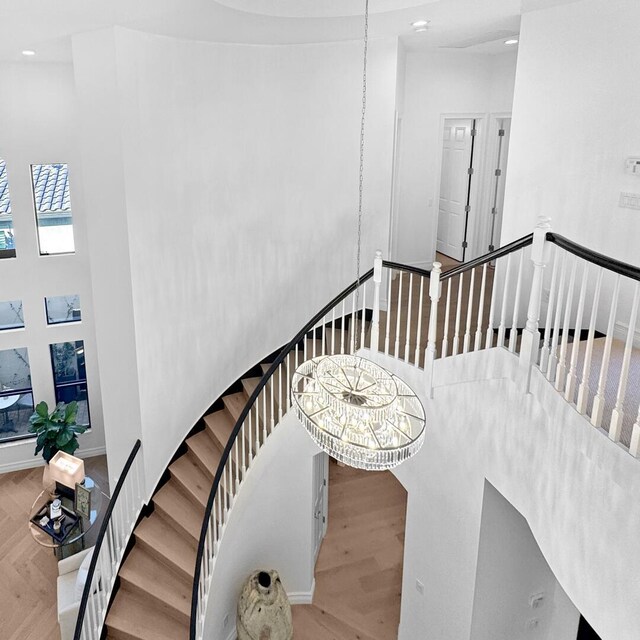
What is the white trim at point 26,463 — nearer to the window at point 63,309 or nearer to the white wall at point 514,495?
the window at point 63,309

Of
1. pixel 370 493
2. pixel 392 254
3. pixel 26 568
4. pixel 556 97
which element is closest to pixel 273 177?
pixel 392 254

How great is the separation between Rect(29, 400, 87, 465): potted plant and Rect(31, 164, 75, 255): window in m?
2.36

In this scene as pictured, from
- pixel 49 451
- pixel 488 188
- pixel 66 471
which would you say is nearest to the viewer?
pixel 66 471

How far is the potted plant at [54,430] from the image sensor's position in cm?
896

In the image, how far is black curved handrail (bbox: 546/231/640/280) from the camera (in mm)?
3234

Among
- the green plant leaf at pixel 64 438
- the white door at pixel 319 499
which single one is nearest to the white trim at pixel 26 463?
the green plant leaf at pixel 64 438

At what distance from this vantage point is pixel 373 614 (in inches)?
300

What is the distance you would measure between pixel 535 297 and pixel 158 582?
4.94m

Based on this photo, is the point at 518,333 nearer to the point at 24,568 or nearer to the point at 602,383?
the point at 602,383

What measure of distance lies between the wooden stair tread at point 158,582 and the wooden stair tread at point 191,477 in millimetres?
811

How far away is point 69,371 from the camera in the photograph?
9.99 metres

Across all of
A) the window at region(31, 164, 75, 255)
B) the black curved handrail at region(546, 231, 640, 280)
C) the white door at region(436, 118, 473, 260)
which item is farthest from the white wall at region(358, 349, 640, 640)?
the window at region(31, 164, 75, 255)

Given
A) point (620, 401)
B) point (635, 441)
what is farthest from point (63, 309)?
point (635, 441)

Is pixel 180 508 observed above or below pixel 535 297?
below
